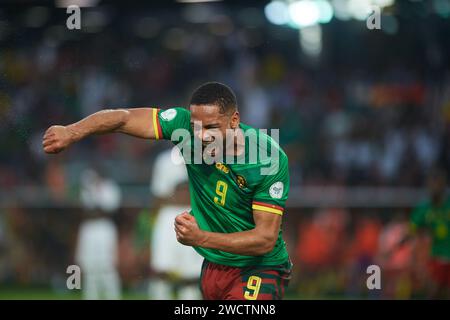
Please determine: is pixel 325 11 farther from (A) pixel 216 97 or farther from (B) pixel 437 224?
(A) pixel 216 97

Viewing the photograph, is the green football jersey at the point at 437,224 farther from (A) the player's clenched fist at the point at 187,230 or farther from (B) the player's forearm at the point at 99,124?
(A) the player's clenched fist at the point at 187,230

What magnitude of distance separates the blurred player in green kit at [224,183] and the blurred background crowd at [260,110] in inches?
276

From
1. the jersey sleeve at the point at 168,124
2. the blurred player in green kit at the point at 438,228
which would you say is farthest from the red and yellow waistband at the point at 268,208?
the blurred player in green kit at the point at 438,228

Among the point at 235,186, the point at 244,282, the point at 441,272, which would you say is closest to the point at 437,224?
the point at 441,272

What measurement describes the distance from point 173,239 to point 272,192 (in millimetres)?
4449

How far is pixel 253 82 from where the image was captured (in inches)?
598

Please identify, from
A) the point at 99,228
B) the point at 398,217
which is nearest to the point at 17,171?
the point at 99,228

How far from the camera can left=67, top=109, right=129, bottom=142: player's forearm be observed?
20.0 feet

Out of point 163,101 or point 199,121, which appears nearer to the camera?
point 199,121

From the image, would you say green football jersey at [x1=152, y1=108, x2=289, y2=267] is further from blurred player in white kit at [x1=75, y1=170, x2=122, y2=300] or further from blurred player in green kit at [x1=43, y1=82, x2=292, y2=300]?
blurred player in white kit at [x1=75, y1=170, x2=122, y2=300]

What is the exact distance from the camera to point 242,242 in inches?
234

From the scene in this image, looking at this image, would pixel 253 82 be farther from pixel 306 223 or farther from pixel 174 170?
pixel 174 170

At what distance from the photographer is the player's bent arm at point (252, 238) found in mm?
5844

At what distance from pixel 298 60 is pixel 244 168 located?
956 cm
